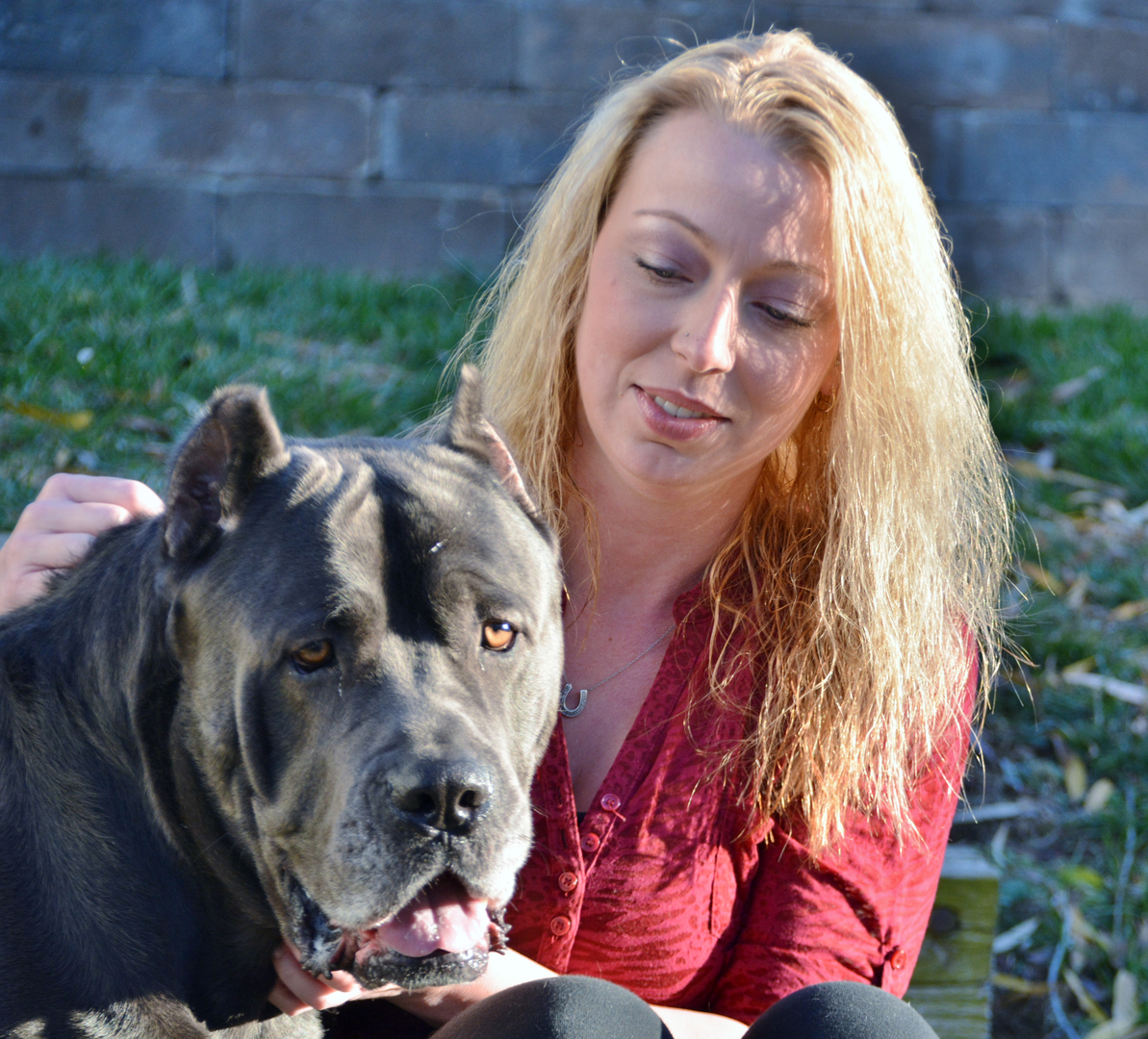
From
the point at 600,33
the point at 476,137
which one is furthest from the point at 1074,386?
the point at 476,137

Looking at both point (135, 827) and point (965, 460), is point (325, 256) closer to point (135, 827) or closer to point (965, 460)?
point (965, 460)

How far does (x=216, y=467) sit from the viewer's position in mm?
2051

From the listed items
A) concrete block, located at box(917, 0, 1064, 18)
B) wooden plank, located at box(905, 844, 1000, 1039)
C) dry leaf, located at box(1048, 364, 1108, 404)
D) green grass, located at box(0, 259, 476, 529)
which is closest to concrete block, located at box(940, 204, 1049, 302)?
dry leaf, located at box(1048, 364, 1108, 404)

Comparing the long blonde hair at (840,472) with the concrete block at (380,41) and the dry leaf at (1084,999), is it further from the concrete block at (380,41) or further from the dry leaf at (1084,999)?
the concrete block at (380,41)

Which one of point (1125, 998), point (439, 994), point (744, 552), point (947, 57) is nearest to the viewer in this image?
point (439, 994)

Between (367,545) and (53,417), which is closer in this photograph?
(367,545)

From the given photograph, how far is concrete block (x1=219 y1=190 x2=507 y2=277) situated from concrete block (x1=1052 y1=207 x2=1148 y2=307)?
2948 millimetres

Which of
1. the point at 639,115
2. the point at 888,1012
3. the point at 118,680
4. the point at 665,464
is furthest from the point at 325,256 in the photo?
the point at 888,1012

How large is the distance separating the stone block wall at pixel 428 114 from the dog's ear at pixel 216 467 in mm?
3640

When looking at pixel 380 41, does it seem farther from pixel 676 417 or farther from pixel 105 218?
pixel 676 417

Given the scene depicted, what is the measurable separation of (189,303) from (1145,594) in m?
4.09

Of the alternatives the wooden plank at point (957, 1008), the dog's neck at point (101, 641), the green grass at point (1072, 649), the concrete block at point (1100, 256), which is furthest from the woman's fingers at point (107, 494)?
the concrete block at point (1100, 256)

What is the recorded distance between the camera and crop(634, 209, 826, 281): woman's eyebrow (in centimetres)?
262

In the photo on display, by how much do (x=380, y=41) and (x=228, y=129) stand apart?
0.80 meters
